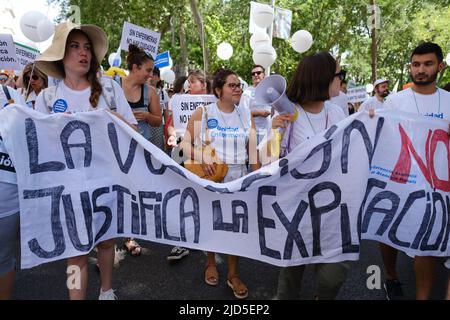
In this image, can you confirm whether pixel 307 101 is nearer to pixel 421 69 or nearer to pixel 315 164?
pixel 315 164

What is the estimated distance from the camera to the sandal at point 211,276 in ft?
10.4

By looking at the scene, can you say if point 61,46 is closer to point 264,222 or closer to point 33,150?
point 33,150

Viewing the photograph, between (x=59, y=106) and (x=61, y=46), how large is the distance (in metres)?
0.38

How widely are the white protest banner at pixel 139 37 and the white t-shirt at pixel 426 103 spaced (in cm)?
373

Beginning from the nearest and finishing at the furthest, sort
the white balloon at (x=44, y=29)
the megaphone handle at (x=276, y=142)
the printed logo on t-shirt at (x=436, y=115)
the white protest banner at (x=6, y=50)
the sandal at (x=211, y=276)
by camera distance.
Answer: the megaphone handle at (x=276, y=142) → the printed logo on t-shirt at (x=436, y=115) → the sandal at (x=211, y=276) → the white protest banner at (x=6, y=50) → the white balloon at (x=44, y=29)

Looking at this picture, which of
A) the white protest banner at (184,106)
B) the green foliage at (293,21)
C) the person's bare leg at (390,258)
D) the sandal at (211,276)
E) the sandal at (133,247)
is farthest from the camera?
the green foliage at (293,21)

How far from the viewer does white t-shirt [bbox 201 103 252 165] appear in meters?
3.06

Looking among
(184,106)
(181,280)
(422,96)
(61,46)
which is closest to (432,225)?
(422,96)

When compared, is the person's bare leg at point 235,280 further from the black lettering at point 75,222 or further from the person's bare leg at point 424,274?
the person's bare leg at point 424,274

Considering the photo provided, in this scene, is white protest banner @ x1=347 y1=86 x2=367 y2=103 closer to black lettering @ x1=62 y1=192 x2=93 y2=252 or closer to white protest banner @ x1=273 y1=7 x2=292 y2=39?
white protest banner @ x1=273 y1=7 x2=292 y2=39

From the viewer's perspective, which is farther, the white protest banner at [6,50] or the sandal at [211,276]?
the white protest banner at [6,50]

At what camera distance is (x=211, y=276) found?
10.5ft

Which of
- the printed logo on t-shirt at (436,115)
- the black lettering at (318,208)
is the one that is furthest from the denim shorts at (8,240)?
the printed logo on t-shirt at (436,115)
